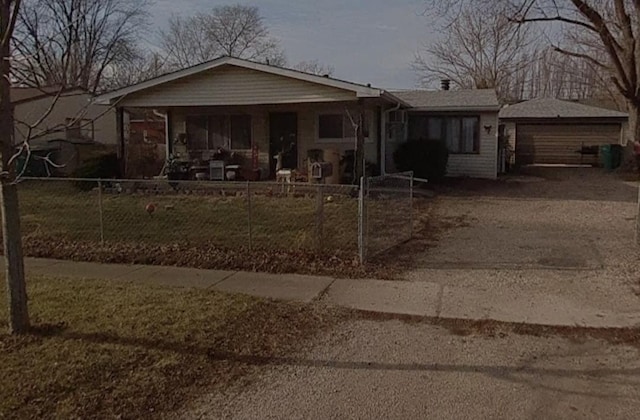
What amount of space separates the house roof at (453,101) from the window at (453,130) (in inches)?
18.6

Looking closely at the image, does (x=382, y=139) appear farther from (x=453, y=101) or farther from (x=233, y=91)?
(x=453, y=101)

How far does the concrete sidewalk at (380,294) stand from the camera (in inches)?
215

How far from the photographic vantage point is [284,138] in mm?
17594

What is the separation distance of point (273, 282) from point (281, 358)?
226 cm

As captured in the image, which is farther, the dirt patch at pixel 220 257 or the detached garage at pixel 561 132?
the detached garage at pixel 561 132

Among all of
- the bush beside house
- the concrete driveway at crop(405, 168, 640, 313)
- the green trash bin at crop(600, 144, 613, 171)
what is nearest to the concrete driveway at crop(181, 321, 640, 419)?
the concrete driveway at crop(405, 168, 640, 313)

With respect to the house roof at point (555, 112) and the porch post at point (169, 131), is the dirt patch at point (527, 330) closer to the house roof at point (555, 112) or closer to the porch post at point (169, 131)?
the porch post at point (169, 131)

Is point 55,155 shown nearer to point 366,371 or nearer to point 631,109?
point 366,371

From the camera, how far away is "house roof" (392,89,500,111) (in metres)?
19.7

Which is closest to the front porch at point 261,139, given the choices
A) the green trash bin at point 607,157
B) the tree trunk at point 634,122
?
the tree trunk at point 634,122

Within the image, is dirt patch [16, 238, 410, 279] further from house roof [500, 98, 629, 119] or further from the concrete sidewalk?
house roof [500, 98, 629, 119]

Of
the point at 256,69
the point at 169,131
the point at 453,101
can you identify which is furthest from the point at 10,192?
the point at 453,101

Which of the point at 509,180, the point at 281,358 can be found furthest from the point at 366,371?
the point at 509,180

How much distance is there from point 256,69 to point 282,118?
9.35ft
